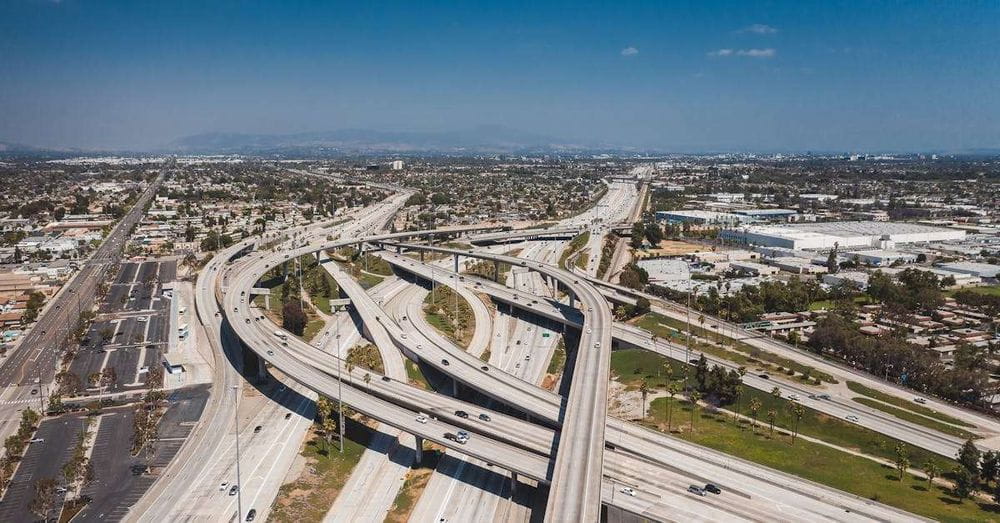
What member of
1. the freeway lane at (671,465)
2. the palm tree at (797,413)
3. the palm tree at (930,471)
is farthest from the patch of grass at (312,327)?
the palm tree at (930,471)

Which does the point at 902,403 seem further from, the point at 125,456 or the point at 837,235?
the point at 837,235

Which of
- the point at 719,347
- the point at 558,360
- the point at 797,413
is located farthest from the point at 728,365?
the point at 558,360

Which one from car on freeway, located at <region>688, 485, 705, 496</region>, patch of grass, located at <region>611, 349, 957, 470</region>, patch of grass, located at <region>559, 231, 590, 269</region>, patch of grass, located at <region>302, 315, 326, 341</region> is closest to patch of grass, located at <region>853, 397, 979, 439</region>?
patch of grass, located at <region>611, 349, 957, 470</region>

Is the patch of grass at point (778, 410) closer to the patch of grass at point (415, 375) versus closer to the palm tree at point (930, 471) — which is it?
the palm tree at point (930, 471)

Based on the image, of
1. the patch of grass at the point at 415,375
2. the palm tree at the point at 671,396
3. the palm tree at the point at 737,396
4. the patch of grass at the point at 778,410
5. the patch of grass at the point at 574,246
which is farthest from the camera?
the patch of grass at the point at 574,246

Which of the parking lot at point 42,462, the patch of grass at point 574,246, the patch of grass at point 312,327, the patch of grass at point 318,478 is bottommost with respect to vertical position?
the parking lot at point 42,462

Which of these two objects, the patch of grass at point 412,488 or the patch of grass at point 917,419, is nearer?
the patch of grass at point 412,488

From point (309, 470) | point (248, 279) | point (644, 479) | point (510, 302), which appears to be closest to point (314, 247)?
point (248, 279)
